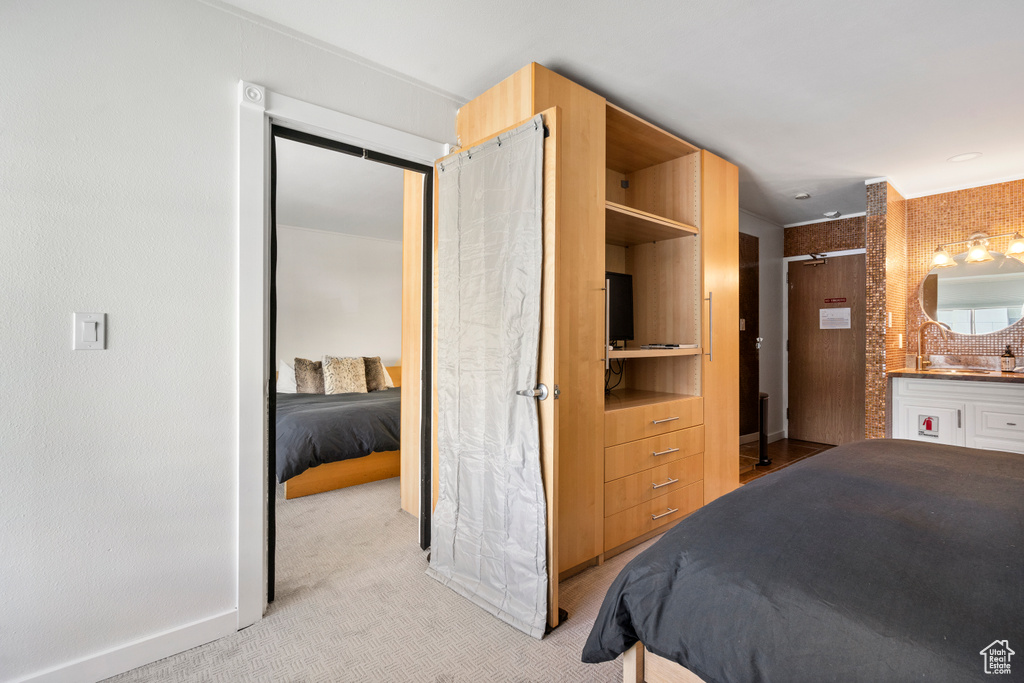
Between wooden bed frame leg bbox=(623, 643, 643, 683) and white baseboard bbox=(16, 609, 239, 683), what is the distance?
5.07ft

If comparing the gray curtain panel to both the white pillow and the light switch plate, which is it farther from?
the light switch plate

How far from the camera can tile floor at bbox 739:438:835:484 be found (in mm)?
4180

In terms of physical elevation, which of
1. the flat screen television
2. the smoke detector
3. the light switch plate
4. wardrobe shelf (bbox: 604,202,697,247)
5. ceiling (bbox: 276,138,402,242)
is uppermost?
the smoke detector

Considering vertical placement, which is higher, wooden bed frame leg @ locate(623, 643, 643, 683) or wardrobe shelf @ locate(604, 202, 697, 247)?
wardrobe shelf @ locate(604, 202, 697, 247)

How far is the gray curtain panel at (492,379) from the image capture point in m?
1.88

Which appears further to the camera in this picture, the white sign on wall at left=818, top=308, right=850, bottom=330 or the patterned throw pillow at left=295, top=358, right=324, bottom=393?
the white sign on wall at left=818, top=308, right=850, bottom=330

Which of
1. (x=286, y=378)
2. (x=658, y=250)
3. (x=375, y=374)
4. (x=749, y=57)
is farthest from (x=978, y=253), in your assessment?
(x=286, y=378)

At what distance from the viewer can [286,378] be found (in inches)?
100

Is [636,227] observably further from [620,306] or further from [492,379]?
[492,379]

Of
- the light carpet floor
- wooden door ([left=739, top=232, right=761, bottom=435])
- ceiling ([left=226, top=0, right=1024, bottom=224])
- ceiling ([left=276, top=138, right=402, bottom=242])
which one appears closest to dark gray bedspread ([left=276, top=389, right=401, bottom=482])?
the light carpet floor

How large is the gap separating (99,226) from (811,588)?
237 centimetres

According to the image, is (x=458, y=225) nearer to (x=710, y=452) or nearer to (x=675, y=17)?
(x=675, y=17)

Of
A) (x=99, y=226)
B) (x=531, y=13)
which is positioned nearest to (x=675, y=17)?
(x=531, y=13)

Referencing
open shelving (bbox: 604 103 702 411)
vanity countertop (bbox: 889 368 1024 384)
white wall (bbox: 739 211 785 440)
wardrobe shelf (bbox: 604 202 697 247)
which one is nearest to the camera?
wardrobe shelf (bbox: 604 202 697 247)
